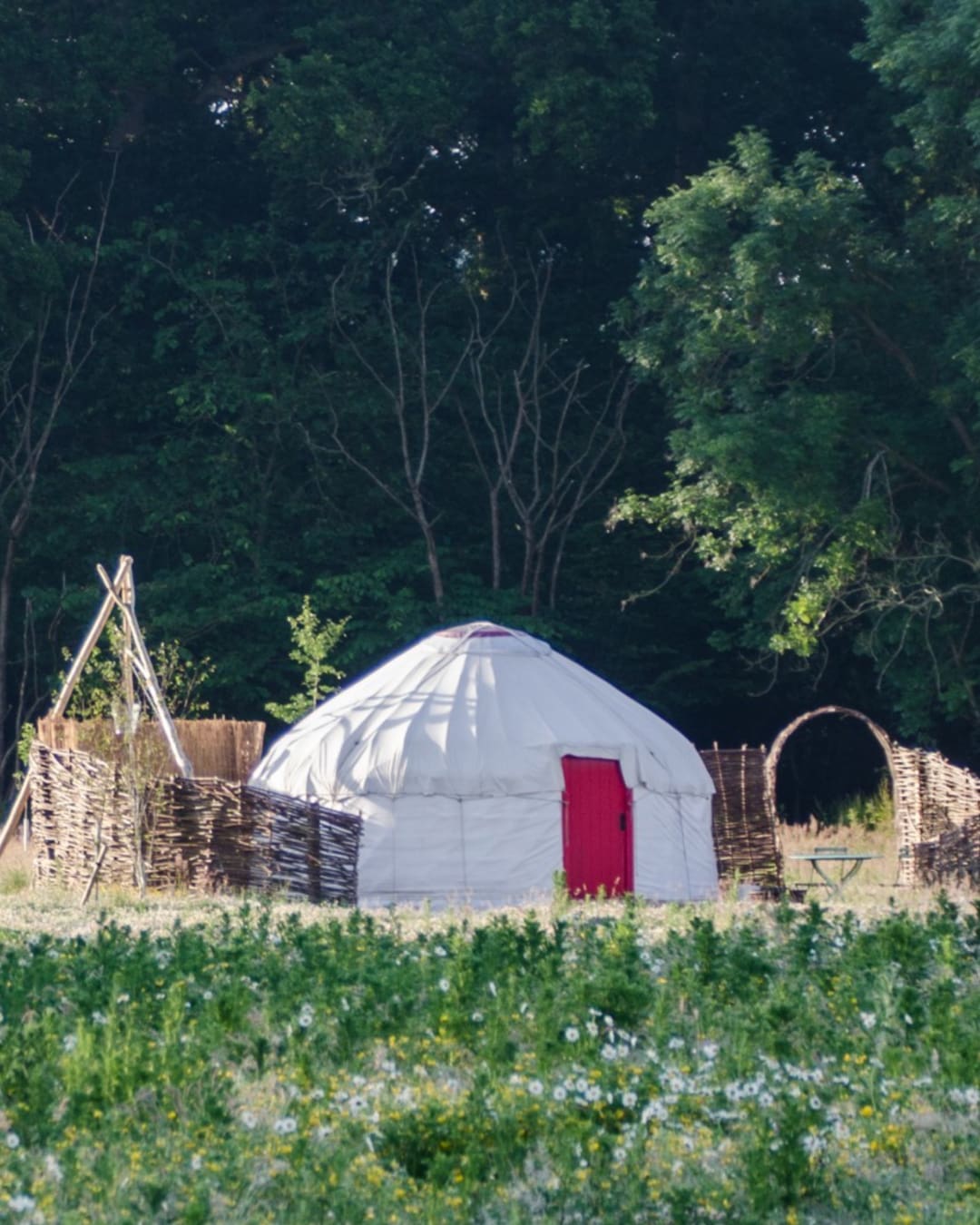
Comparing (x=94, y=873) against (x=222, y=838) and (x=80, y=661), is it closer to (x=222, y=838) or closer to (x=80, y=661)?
(x=222, y=838)

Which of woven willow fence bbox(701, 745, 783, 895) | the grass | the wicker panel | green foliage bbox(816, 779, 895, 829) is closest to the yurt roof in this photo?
woven willow fence bbox(701, 745, 783, 895)

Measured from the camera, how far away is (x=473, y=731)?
61.9ft

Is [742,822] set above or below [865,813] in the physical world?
below

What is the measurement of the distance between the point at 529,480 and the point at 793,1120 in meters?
26.3

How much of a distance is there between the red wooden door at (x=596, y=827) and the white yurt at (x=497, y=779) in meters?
0.01

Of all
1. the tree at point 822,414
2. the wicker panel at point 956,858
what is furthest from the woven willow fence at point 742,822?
the wicker panel at point 956,858

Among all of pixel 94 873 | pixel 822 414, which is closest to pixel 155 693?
pixel 94 873

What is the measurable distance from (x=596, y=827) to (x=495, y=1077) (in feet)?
40.6

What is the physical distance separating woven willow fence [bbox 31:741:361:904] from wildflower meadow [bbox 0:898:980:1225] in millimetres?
5757

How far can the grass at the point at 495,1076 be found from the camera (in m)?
5.64

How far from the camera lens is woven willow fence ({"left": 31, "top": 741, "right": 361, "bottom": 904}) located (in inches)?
624

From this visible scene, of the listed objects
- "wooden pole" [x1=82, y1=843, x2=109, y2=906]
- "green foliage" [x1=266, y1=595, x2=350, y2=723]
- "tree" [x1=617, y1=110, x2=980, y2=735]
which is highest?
"tree" [x1=617, y1=110, x2=980, y2=735]

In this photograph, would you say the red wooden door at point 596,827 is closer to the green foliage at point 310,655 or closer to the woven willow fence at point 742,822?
the woven willow fence at point 742,822

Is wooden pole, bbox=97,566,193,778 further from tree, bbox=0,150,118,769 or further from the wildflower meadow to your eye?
tree, bbox=0,150,118,769
